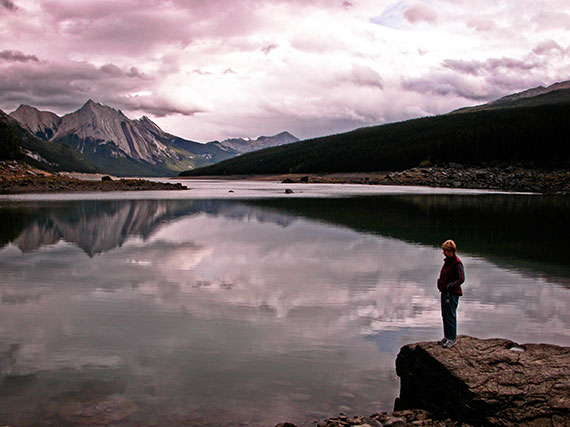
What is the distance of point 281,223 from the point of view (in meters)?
39.3

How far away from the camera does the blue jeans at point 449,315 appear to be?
947 cm

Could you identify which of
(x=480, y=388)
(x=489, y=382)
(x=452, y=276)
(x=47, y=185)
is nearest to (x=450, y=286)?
(x=452, y=276)

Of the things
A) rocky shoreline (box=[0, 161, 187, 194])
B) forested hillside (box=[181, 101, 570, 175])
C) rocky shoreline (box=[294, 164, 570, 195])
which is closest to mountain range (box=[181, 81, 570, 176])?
forested hillside (box=[181, 101, 570, 175])

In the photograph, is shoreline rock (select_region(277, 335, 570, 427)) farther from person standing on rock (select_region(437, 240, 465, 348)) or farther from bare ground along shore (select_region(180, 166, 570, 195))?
bare ground along shore (select_region(180, 166, 570, 195))

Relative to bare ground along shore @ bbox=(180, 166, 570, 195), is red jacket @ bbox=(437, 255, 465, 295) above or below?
below

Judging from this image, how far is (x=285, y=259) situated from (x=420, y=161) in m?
139

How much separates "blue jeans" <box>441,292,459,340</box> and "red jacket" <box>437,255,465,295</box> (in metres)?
0.15

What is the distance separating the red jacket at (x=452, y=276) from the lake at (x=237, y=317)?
216 cm

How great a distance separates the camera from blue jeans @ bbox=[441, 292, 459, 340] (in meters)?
9.47

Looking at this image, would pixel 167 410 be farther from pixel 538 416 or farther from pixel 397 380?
pixel 538 416

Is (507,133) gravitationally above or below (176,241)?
above

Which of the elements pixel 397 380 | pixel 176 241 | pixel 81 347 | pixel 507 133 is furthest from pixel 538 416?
pixel 507 133

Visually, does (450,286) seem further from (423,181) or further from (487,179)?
(423,181)

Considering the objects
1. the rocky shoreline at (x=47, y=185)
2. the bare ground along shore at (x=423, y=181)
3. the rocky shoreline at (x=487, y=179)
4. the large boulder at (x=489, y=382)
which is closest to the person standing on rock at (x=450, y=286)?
the large boulder at (x=489, y=382)
